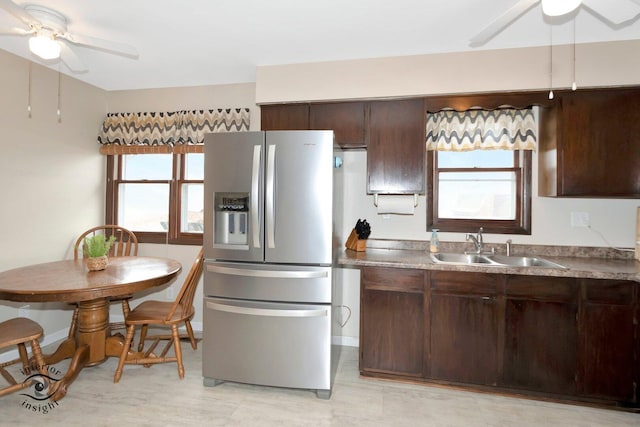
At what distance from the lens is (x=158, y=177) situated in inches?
141

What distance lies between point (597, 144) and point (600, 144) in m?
0.02

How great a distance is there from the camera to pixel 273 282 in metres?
2.29

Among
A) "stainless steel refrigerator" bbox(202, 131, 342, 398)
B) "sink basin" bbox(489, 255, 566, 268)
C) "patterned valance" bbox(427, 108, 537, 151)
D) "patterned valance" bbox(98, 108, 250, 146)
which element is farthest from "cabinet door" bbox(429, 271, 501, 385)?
"patterned valance" bbox(98, 108, 250, 146)

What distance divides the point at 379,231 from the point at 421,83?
1.28 meters

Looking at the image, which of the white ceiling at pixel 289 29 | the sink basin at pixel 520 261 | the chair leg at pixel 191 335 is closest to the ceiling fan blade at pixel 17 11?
the white ceiling at pixel 289 29

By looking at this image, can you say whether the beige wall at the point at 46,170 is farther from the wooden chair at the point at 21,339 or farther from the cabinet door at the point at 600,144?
the cabinet door at the point at 600,144

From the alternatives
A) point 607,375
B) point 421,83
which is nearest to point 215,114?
point 421,83

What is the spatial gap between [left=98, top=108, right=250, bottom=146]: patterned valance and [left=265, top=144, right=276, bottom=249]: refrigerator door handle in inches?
45.5

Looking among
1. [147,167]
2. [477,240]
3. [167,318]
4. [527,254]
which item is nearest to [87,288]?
[167,318]

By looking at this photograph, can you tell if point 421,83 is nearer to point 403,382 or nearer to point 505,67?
point 505,67

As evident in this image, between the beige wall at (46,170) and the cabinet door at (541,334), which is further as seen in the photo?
the beige wall at (46,170)

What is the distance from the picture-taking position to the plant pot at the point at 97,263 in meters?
2.44

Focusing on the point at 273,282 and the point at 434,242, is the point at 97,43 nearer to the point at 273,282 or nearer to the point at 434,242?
the point at 273,282

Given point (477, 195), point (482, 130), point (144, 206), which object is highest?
point (482, 130)
